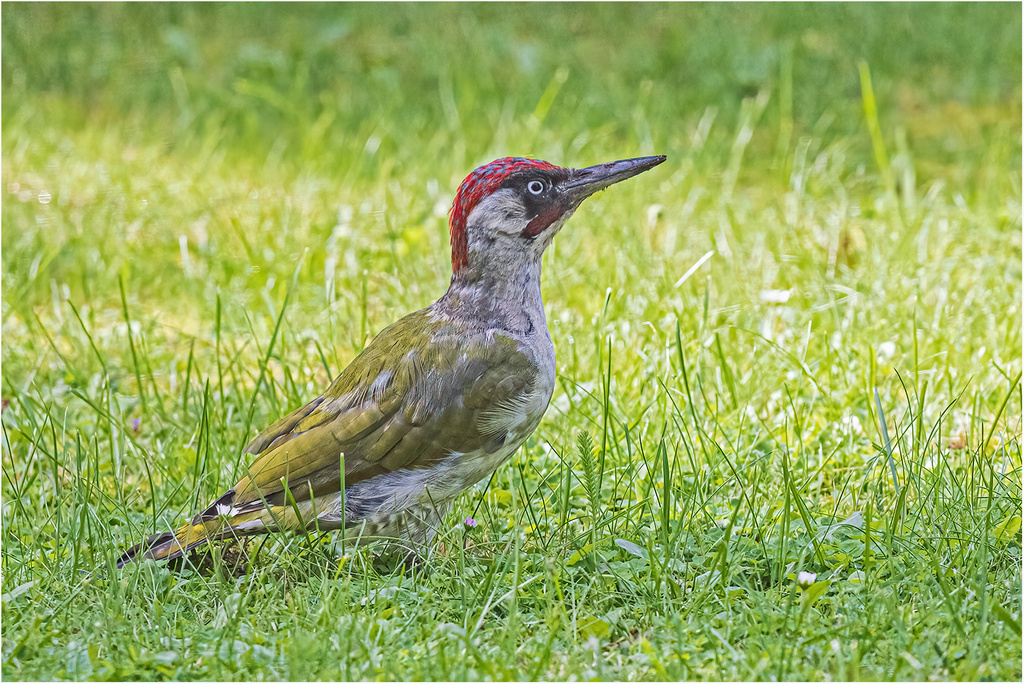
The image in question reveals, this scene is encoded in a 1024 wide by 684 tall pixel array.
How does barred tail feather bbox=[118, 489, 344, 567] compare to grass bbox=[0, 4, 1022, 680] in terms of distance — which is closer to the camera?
grass bbox=[0, 4, 1022, 680]

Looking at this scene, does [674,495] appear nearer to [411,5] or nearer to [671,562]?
[671,562]

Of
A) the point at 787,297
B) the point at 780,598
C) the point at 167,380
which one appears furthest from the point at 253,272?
the point at 780,598

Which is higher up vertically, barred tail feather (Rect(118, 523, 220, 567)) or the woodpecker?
the woodpecker

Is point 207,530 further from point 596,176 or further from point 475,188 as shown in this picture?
point 596,176

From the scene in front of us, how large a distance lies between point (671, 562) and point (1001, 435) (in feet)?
4.57

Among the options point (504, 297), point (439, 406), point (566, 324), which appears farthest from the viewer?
point (566, 324)

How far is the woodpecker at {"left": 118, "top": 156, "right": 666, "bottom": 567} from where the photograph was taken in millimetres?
3289

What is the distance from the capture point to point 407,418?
3303 millimetres

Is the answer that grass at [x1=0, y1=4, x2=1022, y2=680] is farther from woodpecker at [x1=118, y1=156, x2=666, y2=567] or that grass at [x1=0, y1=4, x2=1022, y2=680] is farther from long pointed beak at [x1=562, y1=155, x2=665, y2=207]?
long pointed beak at [x1=562, y1=155, x2=665, y2=207]

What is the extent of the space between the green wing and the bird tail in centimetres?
5

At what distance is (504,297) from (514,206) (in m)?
0.27

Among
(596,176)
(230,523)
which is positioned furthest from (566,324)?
(230,523)

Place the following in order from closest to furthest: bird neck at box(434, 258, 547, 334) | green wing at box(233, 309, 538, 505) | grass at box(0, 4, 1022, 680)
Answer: grass at box(0, 4, 1022, 680) < green wing at box(233, 309, 538, 505) < bird neck at box(434, 258, 547, 334)

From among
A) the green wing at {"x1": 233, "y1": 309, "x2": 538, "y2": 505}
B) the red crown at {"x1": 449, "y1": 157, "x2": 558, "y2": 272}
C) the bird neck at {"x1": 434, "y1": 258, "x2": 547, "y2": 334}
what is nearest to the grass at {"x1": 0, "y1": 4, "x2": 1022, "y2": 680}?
the green wing at {"x1": 233, "y1": 309, "x2": 538, "y2": 505}
